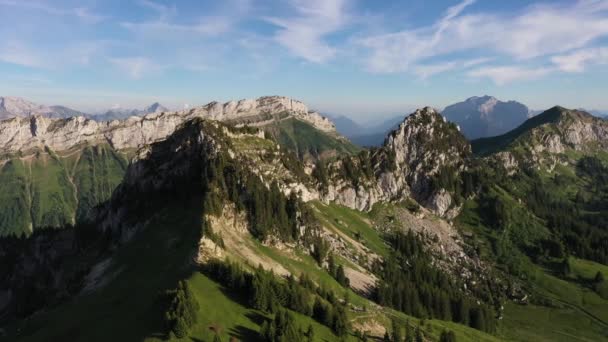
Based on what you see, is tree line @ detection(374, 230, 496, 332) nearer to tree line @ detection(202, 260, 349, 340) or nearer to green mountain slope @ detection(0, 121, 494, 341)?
green mountain slope @ detection(0, 121, 494, 341)

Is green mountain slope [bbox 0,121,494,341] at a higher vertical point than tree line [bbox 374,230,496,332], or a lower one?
higher

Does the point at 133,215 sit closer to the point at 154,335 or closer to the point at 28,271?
the point at 28,271

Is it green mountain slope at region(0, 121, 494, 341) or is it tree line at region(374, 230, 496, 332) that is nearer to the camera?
green mountain slope at region(0, 121, 494, 341)

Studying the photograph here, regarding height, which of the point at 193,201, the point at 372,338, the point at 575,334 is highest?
the point at 193,201

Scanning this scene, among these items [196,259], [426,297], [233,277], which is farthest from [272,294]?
[426,297]

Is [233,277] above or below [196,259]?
below

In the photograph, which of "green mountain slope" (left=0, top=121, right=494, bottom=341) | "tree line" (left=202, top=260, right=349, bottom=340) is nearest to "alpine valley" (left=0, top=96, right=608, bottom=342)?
"tree line" (left=202, top=260, right=349, bottom=340)

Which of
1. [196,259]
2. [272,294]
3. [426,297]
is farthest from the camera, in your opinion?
[426,297]

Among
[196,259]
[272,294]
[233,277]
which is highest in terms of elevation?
[196,259]

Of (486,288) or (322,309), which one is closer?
(322,309)

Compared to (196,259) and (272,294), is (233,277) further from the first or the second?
(196,259)

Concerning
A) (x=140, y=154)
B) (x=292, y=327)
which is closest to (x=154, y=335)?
(x=292, y=327)
